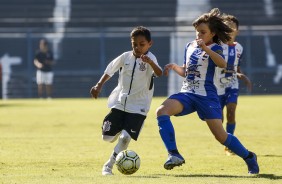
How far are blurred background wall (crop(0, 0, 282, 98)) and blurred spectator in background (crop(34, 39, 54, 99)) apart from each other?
1694mm

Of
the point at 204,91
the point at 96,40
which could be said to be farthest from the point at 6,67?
the point at 204,91

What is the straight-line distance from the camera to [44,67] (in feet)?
109

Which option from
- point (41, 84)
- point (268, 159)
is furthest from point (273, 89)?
point (268, 159)

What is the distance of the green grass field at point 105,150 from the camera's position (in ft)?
29.4

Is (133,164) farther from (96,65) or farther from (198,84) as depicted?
(96,65)

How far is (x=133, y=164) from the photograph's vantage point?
8.92 metres

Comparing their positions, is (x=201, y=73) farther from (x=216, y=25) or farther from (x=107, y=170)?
(x=107, y=170)

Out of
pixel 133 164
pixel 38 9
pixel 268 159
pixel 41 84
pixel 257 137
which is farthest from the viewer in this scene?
pixel 38 9

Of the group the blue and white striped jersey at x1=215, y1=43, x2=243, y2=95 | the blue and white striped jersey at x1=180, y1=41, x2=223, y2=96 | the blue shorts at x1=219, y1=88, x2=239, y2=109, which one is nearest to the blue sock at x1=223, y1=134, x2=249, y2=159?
the blue and white striped jersey at x1=180, y1=41, x2=223, y2=96

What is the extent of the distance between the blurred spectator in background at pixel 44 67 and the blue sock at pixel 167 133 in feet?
76.9

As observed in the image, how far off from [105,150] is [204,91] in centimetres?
401

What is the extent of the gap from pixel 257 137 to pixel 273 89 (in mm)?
20792

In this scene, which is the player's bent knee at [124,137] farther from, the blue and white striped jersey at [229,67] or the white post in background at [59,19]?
the white post in background at [59,19]

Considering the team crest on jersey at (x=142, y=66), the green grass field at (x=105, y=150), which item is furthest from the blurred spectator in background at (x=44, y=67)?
the team crest on jersey at (x=142, y=66)
